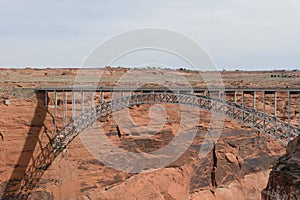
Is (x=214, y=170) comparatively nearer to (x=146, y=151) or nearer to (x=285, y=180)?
(x=146, y=151)

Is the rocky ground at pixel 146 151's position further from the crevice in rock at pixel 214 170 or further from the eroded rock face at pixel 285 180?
the eroded rock face at pixel 285 180

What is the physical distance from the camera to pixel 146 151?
24.8 meters

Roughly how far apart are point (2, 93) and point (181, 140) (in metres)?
10.2

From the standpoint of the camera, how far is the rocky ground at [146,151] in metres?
23.1

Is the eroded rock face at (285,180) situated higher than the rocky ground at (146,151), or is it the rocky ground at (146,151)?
the eroded rock face at (285,180)

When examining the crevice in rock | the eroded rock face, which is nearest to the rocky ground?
the crevice in rock

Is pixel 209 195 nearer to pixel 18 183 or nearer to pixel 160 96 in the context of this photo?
pixel 160 96

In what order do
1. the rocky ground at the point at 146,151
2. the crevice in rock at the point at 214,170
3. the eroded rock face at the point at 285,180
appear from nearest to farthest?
the eroded rock face at the point at 285,180
the rocky ground at the point at 146,151
the crevice in rock at the point at 214,170

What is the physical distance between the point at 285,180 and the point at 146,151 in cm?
1922

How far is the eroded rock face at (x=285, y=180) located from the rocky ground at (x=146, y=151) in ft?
60.0

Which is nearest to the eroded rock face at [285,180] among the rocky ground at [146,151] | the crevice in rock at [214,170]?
the rocky ground at [146,151]

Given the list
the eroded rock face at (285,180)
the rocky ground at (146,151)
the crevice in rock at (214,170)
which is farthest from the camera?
the crevice in rock at (214,170)

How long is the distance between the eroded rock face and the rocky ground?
18.3m

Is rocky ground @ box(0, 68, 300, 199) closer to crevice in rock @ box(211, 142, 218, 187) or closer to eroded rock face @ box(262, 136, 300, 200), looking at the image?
crevice in rock @ box(211, 142, 218, 187)
